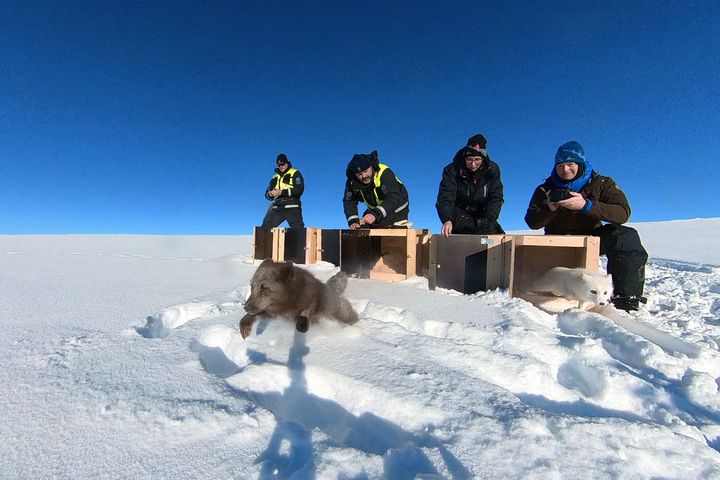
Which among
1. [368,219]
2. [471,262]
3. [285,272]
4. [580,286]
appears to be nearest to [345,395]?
[285,272]

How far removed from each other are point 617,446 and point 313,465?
109cm

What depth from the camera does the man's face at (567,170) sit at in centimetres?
398

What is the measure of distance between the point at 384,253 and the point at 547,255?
2585 mm

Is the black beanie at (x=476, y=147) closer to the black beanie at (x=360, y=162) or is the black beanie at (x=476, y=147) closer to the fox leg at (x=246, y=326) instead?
the black beanie at (x=360, y=162)

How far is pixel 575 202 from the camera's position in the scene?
12.0 ft

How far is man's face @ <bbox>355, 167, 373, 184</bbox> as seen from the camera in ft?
18.7

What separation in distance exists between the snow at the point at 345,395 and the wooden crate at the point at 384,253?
199 centimetres

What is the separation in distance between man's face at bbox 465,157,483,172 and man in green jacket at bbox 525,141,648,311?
3.02 ft

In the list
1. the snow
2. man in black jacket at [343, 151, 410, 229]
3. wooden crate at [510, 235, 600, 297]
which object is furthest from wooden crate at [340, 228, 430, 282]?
the snow

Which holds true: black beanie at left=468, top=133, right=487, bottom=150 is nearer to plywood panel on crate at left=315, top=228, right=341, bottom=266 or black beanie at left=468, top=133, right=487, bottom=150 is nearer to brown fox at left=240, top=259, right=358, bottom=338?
plywood panel on crate at left=315, top=228, right=341, bottom=266

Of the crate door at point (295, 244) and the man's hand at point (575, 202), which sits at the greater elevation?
the man's hand at point (575, 202)

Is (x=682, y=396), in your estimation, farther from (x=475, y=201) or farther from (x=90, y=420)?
(x=475, y=201)

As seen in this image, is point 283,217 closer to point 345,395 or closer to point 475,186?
point 475,186

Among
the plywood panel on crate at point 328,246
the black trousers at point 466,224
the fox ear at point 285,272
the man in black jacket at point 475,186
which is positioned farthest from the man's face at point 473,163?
the fox ear at point 285,272
